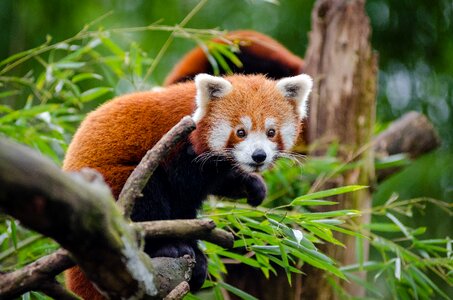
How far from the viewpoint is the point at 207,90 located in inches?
101

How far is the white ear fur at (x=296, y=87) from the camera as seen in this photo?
273 cm

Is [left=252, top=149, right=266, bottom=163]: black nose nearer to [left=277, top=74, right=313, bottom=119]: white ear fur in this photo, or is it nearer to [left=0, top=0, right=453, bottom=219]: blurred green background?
[left=277, top=74, right=313, bottom=119]: white ear fur

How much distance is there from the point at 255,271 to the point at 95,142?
1.47 m

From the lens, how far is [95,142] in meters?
2.54

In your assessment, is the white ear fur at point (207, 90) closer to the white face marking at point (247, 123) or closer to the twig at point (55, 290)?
the white face marking at point (247, 123)

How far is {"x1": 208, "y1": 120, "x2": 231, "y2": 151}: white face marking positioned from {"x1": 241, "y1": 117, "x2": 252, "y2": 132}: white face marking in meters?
0.06

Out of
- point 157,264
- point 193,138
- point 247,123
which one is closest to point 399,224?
point 247,123

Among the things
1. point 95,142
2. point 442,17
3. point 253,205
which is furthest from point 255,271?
point 442,17

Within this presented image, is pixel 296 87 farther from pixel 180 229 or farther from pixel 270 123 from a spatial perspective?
pixel 180 229

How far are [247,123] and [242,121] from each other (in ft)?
0.07

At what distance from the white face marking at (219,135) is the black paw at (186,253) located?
1.28 ft

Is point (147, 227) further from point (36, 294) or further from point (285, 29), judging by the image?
Answer: point (285, 29)

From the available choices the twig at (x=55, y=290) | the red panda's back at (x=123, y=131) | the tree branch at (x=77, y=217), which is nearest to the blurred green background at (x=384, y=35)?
the red panda's back at (x=123, y=131)

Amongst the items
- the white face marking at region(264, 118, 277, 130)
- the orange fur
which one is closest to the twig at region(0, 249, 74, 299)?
the white face marking at region(264, 118, 277, 130)
